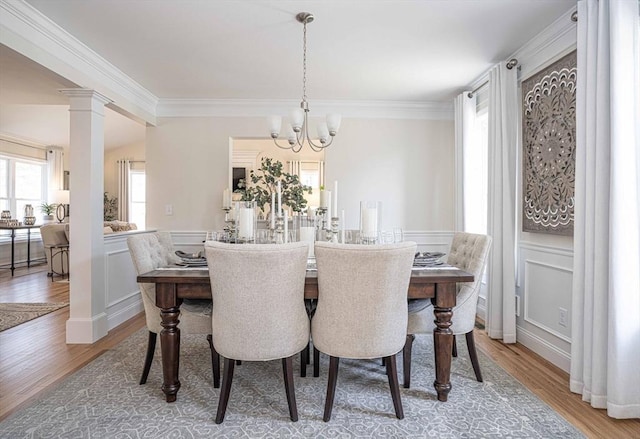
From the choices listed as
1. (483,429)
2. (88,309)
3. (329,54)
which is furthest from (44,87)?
(483,429)

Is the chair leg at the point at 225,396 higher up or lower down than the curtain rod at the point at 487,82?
Answer: lower down

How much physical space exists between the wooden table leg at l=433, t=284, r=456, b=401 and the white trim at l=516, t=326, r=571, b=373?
106 cm

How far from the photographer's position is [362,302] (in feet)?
6.00

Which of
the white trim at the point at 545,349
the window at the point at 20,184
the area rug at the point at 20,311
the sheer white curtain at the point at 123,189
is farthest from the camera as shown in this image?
the sheer white curtain at the point at 123,189

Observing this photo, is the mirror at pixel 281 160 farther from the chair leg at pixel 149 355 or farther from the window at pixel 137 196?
the chair leg at pixel 149 355

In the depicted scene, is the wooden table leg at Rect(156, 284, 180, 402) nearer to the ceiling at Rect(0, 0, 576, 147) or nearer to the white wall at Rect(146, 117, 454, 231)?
the ceiling at Rect(0, 0, 576, 147)

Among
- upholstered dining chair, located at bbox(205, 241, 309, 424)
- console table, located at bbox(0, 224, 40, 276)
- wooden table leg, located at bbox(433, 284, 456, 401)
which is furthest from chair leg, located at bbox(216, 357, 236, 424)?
console table, located at bbox(0, 224, 40, 276)

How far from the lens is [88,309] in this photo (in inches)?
122

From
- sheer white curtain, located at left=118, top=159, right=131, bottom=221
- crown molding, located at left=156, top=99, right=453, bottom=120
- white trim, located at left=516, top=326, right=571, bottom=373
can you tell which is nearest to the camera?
white trim, located at left=516, top=326, right=571, bottom=373

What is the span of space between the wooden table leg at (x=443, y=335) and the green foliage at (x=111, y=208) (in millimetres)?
8248

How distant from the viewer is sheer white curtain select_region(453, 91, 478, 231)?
152 inches

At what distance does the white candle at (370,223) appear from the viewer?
2.36 metres

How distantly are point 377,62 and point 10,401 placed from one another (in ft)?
11.6

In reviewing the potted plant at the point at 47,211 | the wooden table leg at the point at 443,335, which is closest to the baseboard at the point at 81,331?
the wooden table leg at the point at 443,335
